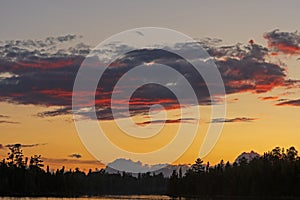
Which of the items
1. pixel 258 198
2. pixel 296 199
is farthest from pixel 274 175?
pixel 296 199

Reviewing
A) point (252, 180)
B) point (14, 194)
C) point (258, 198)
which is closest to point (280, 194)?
point (258, 198)

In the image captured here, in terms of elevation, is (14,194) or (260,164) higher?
(260,164)

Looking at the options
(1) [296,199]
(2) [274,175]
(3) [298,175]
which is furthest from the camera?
(2) [274,175]

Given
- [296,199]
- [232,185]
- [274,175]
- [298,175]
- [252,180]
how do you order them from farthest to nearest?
[232,185] < [252,180] < [274,175] < [298,175] < [296,199]

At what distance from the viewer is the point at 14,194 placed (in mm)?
199625

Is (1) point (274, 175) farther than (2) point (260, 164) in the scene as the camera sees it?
No

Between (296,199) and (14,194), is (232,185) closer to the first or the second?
(296,199)

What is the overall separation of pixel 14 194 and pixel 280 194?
3257 inches

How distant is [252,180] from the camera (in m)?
183

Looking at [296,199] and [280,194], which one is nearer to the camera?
[296,199]

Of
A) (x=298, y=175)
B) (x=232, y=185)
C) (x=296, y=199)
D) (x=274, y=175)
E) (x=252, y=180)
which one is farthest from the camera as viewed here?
(x=232, y=185)

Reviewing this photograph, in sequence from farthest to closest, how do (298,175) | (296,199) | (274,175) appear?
(274,175) → (298,175) → (296,199)

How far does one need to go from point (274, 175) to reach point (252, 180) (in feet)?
46.1

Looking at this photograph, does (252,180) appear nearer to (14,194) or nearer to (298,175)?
(298,175)
